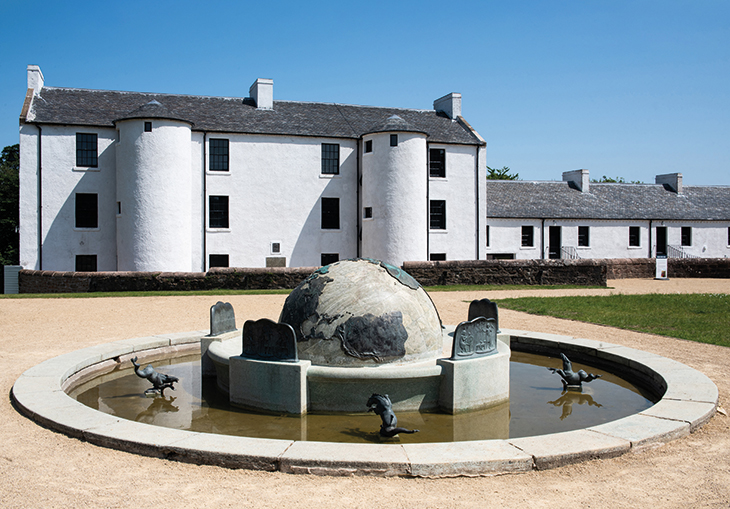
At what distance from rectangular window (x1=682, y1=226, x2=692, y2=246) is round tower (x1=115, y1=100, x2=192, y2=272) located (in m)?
41.5

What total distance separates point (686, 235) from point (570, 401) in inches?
1885

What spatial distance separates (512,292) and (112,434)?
798 inches

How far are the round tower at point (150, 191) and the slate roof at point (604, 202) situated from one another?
76.5 ft

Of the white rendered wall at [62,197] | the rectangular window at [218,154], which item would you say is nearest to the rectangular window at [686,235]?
the rectangular window at [218,154]

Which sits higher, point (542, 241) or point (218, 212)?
point (218, 212)

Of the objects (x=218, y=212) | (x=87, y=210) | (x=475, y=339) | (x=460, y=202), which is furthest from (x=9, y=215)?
(x=475, y=339)

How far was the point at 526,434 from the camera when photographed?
231 inches

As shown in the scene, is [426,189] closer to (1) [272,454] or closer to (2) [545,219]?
(2) [545,219]

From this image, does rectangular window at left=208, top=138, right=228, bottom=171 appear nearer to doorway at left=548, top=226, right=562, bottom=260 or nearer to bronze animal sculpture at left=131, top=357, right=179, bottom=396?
bronze animal sculpture at left=131, top=357, right=179, bottom=396

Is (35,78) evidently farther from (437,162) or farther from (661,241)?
(661,241)

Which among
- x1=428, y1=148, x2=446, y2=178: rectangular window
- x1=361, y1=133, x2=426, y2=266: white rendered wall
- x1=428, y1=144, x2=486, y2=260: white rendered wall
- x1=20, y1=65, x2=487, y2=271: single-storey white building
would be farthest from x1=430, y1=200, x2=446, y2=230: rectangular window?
x1=361, y1=133, x2=426, y2=266: white rendered wall

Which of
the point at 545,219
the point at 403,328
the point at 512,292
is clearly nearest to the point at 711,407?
the point at 403,328

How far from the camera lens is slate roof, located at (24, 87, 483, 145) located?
30.4 meters

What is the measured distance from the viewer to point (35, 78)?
30812mm
